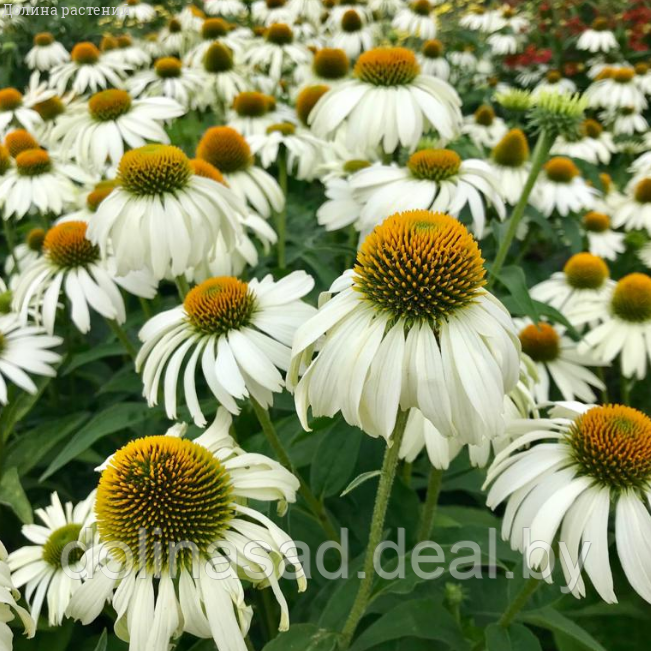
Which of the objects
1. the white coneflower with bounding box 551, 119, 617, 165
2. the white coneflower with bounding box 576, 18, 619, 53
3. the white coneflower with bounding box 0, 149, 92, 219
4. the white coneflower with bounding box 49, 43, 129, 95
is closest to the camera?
the white coneflower with bounding box 0, 149, 92, 219

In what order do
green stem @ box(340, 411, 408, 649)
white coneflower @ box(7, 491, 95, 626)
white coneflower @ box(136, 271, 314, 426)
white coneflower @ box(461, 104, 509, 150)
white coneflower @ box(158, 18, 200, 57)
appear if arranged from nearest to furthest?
green stem @ box(340, 411, 408, 649)
white coneflower @ box(136, 271, 314, 426)
white coneflower @ box(7, 491, 95, 626)
white coneflower @ box(461, 104, 509, 150)
white coneflower @ box(158, 18, 200, 57)

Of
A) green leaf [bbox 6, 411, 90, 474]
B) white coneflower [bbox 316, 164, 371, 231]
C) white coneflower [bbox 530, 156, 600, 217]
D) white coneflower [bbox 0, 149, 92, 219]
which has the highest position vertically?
white coneflower [bbox 316, 164, 371, 231]

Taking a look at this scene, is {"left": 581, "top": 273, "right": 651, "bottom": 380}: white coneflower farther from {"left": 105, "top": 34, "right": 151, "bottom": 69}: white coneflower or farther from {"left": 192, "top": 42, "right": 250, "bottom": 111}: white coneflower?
{"left": 105, "top": 34, "right": 151, "bottom": 69}: white coneflower

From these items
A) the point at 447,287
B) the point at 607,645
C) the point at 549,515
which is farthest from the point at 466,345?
the point at 607,645

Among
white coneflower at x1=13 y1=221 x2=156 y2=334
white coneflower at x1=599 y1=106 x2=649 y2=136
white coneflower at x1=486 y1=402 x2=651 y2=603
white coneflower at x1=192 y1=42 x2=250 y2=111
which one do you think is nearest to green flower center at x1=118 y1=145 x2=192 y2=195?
white coneflower at x1=13 y1=221 x2=156 y2=334

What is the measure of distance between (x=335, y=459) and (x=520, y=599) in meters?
0.45

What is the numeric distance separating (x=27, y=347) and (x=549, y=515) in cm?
149

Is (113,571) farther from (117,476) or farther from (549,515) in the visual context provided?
(549,515)

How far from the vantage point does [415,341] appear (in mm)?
861

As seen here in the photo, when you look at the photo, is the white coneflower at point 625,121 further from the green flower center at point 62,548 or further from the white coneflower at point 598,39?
the green flower center at point 62,548

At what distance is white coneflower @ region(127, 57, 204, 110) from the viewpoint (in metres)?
3.04

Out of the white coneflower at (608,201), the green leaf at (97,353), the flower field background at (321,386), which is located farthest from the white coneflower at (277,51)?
the green leaf at (97,353)

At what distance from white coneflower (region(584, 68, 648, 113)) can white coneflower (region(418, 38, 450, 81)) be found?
3.22ft

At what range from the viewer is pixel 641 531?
0.94m
